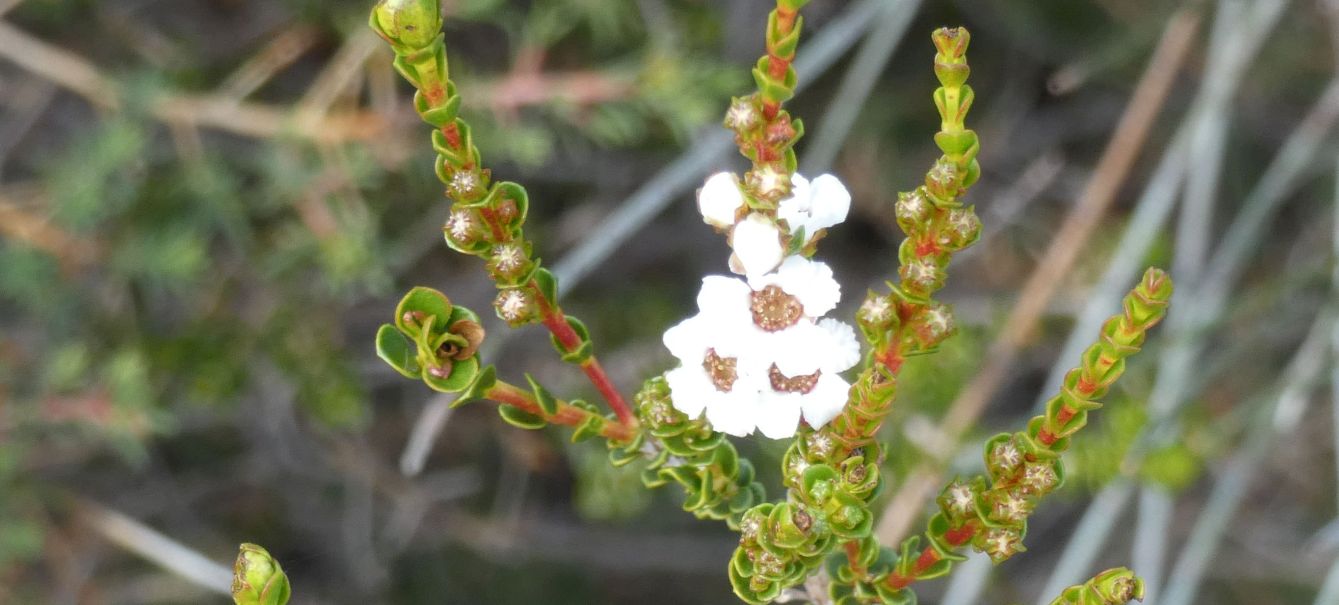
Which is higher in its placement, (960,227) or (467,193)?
(960,227)

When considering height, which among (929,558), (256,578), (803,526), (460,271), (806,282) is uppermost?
(460,271)

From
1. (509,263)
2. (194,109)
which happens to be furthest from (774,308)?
(194,109)

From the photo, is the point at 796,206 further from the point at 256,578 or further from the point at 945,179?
the point at 256,578

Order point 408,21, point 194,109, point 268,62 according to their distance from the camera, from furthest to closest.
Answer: point 268,62 < point 194,109 < point 408,21

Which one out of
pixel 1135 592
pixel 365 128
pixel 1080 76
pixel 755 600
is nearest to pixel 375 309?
pixel 365 128

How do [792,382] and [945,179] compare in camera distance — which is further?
[792,382]

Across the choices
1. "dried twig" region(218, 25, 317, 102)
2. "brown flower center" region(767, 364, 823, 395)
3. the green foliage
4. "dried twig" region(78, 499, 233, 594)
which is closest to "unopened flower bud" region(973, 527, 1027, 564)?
"brown flower center" region(767, 364, 823, 395)
